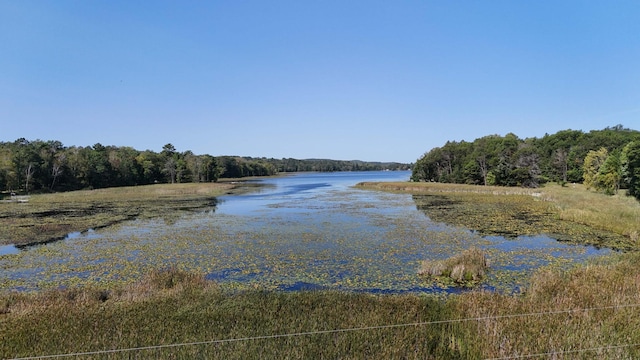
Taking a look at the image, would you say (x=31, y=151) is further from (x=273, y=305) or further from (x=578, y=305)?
(x=578, y=305)

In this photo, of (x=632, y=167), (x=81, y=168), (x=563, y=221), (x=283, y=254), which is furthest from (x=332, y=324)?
(x=81, y=168)

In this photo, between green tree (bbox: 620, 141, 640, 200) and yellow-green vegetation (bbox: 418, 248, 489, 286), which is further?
green tree (bbox: 620, 141, 640, 200)

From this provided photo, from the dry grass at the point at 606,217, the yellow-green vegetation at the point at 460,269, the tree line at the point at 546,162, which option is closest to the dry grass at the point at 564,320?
the yellow-green vegetation at the point at 460,269

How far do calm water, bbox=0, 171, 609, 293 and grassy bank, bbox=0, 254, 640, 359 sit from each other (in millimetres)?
2506

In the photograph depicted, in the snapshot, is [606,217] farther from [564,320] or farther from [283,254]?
[564,320]

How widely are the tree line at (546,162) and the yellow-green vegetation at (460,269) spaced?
126 feet

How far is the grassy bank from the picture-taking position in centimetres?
538

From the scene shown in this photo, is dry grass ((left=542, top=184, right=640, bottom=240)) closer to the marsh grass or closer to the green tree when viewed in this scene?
the green tree

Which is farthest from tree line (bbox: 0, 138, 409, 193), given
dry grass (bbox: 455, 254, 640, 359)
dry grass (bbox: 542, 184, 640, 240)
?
dry grass (bbox: 542, 184, 640, 240)

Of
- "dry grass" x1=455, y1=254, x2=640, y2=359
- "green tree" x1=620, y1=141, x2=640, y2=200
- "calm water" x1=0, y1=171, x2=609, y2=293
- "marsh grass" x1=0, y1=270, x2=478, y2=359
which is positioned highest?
"green tree" x1=620, y1=141, x2=640, y2=200

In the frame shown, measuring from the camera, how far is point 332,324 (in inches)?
261

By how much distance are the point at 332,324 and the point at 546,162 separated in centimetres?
8631

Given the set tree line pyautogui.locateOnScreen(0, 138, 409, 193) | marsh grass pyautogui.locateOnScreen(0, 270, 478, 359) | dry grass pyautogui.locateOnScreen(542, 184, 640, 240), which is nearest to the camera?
marsh grass pyautogui.locateOnScreen(0, 270, 478, 359)

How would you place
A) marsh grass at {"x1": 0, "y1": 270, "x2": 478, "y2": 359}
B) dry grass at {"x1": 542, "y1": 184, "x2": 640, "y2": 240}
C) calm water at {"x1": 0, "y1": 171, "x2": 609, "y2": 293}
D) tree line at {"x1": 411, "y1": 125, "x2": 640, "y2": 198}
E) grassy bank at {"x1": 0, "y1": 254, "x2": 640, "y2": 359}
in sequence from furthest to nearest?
tree line at {"x1": 411, "y1": 125, "x2": 640, "y2": 198} < dry grass at {"x1": 542, "y1": 184, "x2": 640, "y2": 240} < calm water at {"x1": 0, "y1": 171, "x2": 609, "y2": 293} < marsh grass at {"x1": 0, "y1": 270, "x2": 478, "y2": 359} < grassy bank at {"x1": 0, "y1": 254, "x2": 640, "y2": 359}
